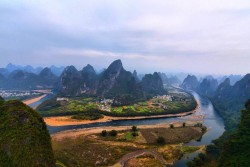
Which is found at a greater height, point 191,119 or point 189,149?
point 191,119

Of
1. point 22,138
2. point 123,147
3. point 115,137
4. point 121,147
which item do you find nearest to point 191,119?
point 115,137

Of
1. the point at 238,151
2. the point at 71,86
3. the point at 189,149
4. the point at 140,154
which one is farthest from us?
the point at 71,86

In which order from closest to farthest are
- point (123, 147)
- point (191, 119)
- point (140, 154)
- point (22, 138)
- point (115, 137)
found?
point (22, 138), point (140, 154), point (123, 147), point (115, 137), point (191, 119)

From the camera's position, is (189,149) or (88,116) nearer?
(189,149)

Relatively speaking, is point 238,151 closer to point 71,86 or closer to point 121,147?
point 121,147

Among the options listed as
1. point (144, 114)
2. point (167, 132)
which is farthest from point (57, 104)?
point (167, 132)

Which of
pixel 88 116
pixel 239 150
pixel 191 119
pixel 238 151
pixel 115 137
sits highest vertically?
pixel 239 150

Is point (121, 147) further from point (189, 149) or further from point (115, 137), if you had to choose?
point (189, 149)

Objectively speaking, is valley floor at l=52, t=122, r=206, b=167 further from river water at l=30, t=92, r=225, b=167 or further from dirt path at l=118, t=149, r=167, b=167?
river water at l=30, t=92, r=225, b=167

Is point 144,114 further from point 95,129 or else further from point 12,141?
point 12,141
